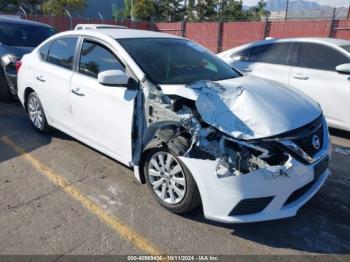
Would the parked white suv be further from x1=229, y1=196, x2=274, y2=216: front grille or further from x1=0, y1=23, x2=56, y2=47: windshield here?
x1=0, y1=23, x2=56, y2=47: windshield

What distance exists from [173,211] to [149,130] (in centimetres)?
79

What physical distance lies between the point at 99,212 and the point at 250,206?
1.45 metres

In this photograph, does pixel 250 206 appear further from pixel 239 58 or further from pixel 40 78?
pixel 239 58

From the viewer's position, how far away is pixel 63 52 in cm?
454

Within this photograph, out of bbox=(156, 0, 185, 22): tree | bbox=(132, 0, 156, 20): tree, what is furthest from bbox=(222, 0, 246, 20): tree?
bbox=(132, 0, 156, 20): tree

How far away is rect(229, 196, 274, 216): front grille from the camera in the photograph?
8.91 feet

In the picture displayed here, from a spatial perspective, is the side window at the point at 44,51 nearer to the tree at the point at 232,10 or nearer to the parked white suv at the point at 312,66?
the parked white suv at the point at 312,66

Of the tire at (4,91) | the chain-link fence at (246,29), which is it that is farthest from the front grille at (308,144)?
the chain-link fence at (246,29)

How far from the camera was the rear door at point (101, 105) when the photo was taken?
349 centimetres

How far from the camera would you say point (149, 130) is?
327 centimetres

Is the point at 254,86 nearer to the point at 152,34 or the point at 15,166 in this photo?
the point at 152,34

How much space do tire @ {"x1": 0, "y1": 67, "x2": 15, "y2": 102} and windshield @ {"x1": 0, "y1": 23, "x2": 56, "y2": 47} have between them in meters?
0.75

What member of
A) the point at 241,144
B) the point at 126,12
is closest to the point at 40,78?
the point at 241,144

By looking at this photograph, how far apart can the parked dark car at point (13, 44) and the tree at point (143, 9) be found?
32872 mm
